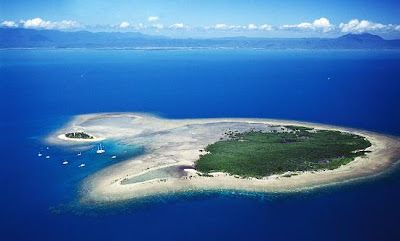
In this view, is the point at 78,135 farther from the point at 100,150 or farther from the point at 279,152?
the point at 279,152

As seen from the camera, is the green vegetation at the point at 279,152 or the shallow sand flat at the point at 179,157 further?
the green vegetation at the point at 279,152

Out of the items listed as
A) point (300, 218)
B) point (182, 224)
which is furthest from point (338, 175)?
point (182, 224)

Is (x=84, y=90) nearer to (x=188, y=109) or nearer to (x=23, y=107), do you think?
(x=23, y=107)

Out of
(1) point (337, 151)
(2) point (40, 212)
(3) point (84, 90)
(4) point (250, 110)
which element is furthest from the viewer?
(3) point (84, 90)

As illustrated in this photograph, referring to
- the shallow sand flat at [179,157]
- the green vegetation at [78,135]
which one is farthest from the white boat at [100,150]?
the green vegetation at [78,135]

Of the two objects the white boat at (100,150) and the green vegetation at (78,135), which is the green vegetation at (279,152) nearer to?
the white boat at (100,150)

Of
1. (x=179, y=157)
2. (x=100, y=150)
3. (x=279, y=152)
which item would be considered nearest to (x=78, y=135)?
(x=100, y=150)

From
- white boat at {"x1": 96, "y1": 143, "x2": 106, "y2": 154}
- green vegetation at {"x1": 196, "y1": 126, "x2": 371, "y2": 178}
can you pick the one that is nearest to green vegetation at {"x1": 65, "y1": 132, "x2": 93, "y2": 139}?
white boat at {"x1": 96, "y1": 143, "x2": 106, "y2": 154}
